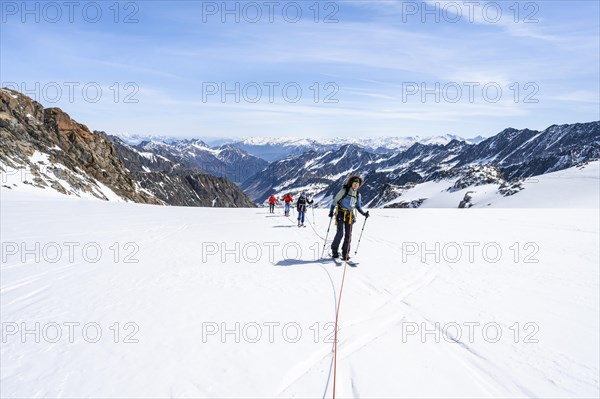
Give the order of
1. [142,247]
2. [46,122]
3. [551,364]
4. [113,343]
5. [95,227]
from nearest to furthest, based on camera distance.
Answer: [551,364] → [113,343] → [142,247] → [95,227] → [46,122]

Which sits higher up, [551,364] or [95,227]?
[95,227]

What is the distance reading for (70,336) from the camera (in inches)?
230

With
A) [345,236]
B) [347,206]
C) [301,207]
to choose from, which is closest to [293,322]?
[345,236]

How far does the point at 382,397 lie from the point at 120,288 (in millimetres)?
6399

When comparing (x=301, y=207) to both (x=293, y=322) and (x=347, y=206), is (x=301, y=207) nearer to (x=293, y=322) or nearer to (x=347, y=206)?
(x=347, y=206)

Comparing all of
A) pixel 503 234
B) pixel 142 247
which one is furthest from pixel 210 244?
pixel 503 234

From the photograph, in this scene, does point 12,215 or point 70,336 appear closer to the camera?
point 70,336

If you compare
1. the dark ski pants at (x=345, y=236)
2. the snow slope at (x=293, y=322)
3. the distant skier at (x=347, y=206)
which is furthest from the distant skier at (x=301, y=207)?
the distant skier at (x=347, y=206)

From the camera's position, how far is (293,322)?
21.2 ft

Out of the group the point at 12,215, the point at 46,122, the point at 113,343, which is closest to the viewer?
the point at 113,343

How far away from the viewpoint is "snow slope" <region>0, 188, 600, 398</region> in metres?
4.69

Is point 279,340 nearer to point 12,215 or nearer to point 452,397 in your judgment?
point 452,397

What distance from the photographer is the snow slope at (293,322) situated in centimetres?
469

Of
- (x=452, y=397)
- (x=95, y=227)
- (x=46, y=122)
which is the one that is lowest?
(x=452, y=397)
